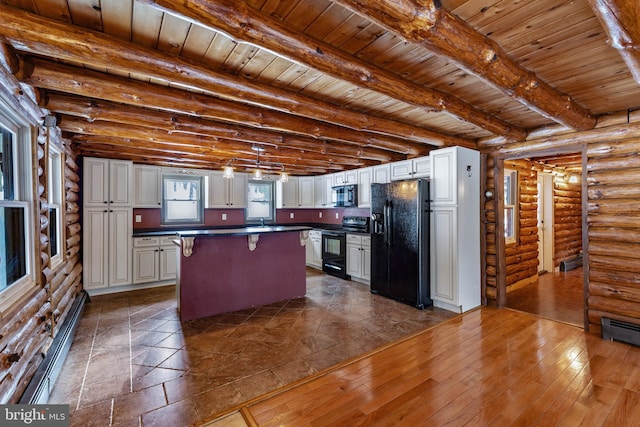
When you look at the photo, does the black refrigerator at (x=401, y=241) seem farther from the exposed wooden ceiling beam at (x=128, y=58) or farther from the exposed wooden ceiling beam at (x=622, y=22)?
the exposed wooden ceiling beam at (x=622, y=22)

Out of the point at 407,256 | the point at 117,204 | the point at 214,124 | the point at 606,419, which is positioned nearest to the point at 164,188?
the point at 117,204

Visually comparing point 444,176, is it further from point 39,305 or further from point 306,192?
point 39,305

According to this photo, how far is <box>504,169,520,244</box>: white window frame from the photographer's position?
5328 mm

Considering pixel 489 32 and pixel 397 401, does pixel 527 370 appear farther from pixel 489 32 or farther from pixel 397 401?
pixel 489 32

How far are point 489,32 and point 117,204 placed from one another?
5.56 m

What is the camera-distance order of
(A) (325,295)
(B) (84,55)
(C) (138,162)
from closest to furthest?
1. (B) (84,55)
2. (A) (325,295)
3. (C) (138,162)

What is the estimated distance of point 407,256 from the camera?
4.29 meters

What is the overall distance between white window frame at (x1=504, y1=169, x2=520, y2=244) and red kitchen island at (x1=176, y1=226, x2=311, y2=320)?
3.80m

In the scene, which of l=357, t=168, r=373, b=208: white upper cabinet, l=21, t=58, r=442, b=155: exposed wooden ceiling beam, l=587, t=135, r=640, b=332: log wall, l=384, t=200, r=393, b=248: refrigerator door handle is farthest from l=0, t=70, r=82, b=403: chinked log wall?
l=587, t=135, r=640, b=332: log wall

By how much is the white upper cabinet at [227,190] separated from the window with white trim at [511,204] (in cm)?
528

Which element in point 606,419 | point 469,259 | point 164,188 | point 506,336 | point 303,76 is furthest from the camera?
point 164,188

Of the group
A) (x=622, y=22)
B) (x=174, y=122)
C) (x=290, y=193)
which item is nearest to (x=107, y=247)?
(x=174, y=122)

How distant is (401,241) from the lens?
4.38 metres

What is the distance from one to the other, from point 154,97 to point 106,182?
126 inches
